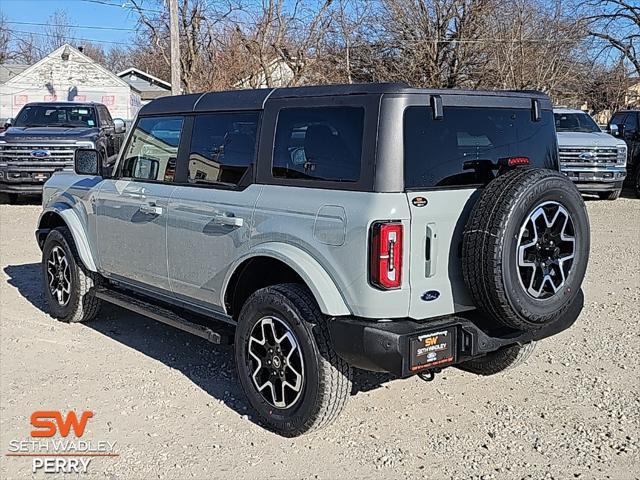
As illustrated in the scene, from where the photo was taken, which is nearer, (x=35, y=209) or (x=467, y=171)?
(x=467, y=171)

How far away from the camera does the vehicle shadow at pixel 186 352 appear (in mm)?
4793

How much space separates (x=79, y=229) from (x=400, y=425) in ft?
10.5

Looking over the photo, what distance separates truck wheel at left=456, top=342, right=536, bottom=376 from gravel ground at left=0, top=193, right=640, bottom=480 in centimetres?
8

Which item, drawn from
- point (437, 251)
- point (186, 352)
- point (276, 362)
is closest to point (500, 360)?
point (437, 251)

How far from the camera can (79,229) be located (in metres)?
5.93

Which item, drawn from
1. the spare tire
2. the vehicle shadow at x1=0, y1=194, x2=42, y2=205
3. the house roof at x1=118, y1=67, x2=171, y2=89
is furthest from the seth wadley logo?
the house roof at x1=118, y1=67, x2=171, y2=89

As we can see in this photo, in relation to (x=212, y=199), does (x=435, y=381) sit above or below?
below

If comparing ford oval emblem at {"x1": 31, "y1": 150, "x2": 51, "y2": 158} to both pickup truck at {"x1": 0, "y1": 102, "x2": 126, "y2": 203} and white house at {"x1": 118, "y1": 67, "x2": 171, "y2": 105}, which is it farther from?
white house at {"x1": 118, "y1": 67, "x2": 171, "y2": 105}

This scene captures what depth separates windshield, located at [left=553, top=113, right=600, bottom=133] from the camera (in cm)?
1541

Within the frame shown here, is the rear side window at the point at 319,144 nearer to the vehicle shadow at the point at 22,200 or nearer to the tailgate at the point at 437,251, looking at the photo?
the tailgate at the point at 437,251

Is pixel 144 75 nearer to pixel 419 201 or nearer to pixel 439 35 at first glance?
pixel 439 35

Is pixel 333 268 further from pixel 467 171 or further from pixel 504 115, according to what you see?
pixel 504 115

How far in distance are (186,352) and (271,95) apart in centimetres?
226

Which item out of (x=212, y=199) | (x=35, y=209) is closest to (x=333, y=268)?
(x=212, y=199)
